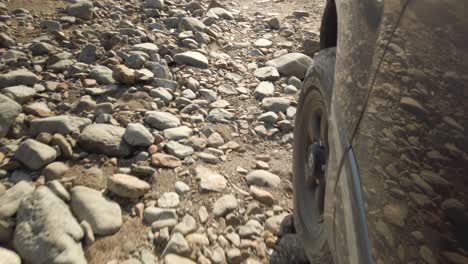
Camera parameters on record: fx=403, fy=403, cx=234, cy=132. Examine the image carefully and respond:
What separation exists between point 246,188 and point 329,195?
139 centimetres

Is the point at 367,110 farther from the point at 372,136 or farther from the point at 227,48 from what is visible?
the point at 227,48

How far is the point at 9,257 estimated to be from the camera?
75.8 inches

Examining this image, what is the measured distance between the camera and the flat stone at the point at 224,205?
2.48 m

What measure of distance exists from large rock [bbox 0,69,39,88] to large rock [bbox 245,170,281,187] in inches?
85.7

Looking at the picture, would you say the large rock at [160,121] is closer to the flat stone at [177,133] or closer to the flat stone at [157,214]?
the flat stone at [177,133]

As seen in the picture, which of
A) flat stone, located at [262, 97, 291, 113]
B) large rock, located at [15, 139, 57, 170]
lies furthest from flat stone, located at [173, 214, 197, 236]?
flat stone, located at [262, 97, 291, 113]

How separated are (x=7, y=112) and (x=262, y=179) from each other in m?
1.91

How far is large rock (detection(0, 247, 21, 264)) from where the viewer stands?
1.91 metres

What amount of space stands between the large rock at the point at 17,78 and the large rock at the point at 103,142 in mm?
1022

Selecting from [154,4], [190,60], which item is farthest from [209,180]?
[154,4]

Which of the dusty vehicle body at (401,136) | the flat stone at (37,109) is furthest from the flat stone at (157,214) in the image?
the flat stone at (37,109)

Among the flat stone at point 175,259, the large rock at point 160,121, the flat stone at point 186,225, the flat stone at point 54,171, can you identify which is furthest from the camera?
the large rock at point 160,121

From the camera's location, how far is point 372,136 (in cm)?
108

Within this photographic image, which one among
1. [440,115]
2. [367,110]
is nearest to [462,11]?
[440,115]
